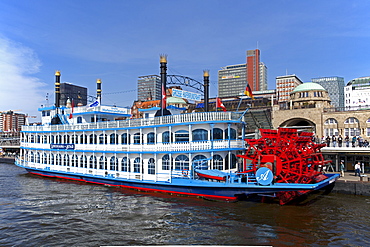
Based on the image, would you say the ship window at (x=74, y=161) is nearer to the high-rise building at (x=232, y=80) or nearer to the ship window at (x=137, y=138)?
the ship window at (x=137, y=138)

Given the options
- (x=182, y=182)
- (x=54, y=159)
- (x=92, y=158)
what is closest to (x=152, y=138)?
(x=182, y=182)

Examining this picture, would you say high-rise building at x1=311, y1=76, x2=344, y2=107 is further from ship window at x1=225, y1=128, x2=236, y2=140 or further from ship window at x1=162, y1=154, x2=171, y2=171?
ship window at x1=162, y1=154, x2=171, y2=171

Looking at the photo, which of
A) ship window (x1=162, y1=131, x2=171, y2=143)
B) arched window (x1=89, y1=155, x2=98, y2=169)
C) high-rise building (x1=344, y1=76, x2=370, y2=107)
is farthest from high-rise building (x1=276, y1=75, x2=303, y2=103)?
ship window (x1=162, y1=131, x2=171, y2=143)

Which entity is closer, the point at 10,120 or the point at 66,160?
the point at 66,160

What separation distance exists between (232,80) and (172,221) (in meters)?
140

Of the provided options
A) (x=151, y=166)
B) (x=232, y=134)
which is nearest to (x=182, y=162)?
(x=151, y=166)

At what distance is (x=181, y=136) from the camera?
18.7 m

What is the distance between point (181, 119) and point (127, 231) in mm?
8063

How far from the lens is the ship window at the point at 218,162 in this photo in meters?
18.1

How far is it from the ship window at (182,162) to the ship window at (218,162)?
5.60ft

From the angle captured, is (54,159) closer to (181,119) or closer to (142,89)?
(181,119)

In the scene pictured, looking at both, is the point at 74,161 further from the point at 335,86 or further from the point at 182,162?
the point at 335,86

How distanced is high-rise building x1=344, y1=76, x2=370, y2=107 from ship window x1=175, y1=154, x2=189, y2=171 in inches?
2353

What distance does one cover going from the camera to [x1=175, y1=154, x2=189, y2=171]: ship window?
1819 cm
